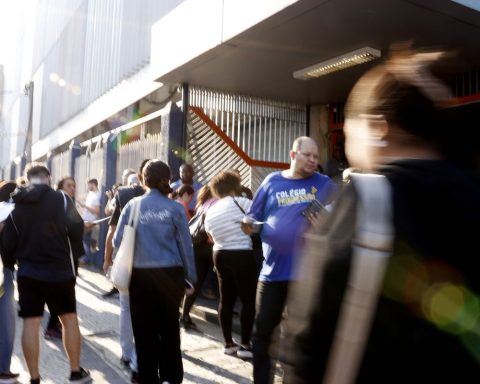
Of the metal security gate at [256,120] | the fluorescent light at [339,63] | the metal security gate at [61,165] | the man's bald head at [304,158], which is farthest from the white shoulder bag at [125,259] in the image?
the metal security gate at [61,165]

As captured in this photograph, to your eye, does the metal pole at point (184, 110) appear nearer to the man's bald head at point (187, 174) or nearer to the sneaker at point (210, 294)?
the man's bald head at point (187, 174)

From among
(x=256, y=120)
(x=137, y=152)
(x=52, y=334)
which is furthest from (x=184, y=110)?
(x=52, y=334)

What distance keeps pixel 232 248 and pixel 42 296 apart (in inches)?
73.7

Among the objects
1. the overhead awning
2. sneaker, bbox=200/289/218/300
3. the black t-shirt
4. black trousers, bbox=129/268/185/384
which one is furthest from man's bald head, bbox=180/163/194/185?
black trousers, bbox=129/268/185/384

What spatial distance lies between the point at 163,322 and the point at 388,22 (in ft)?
13.5

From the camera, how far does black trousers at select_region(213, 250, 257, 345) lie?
210 inches

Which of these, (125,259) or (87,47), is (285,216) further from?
(87,47)

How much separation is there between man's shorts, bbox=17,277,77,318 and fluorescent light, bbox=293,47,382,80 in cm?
462

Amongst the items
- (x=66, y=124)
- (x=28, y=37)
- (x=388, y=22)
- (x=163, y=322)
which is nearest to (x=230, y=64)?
(x=388, y=22)

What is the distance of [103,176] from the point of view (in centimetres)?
1189

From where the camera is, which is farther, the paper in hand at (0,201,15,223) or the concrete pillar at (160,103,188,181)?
the concrete pillar at (160,103,188,181)

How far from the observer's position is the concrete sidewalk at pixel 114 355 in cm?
500

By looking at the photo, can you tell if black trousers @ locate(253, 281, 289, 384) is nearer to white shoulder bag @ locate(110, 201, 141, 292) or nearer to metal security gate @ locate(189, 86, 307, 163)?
white shoulder bag @ locate(110, 201, 141, 292)

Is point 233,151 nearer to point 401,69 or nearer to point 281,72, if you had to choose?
point 281,72
